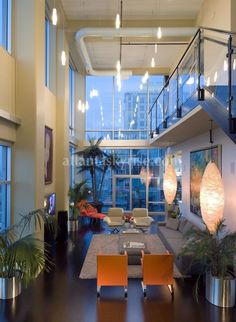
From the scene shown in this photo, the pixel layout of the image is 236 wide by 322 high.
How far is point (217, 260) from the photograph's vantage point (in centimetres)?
551

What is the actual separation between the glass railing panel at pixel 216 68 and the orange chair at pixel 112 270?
140 inches

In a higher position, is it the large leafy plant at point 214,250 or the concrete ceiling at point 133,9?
the concrete ceiling at point 133,9

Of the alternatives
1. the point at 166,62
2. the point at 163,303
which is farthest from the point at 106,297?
the point at 166,62

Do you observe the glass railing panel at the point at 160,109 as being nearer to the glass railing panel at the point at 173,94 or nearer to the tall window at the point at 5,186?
the glass railing panel at the point at 173,94

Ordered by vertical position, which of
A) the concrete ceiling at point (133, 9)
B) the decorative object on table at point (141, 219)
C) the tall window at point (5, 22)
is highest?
the concrete ceiling at point (133, 9)

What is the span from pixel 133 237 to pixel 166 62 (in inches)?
373

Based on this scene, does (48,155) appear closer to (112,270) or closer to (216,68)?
(112,270)

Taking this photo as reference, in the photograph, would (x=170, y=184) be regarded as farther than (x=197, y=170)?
No

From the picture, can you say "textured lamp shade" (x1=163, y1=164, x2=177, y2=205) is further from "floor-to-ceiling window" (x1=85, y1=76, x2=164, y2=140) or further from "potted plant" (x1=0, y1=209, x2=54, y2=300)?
"floor-to-ceiling window" (x1=85, y1=76, x2=164, y2=140)

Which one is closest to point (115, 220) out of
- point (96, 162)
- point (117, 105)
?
point (96, 162)

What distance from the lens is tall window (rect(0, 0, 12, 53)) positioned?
22.5ft

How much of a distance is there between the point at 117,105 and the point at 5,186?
10.9 metres

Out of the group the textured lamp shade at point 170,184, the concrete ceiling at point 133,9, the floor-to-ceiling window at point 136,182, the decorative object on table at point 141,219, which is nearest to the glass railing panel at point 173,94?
the textured lamp shade at point 170,184

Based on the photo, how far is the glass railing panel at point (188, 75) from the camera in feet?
21.0
